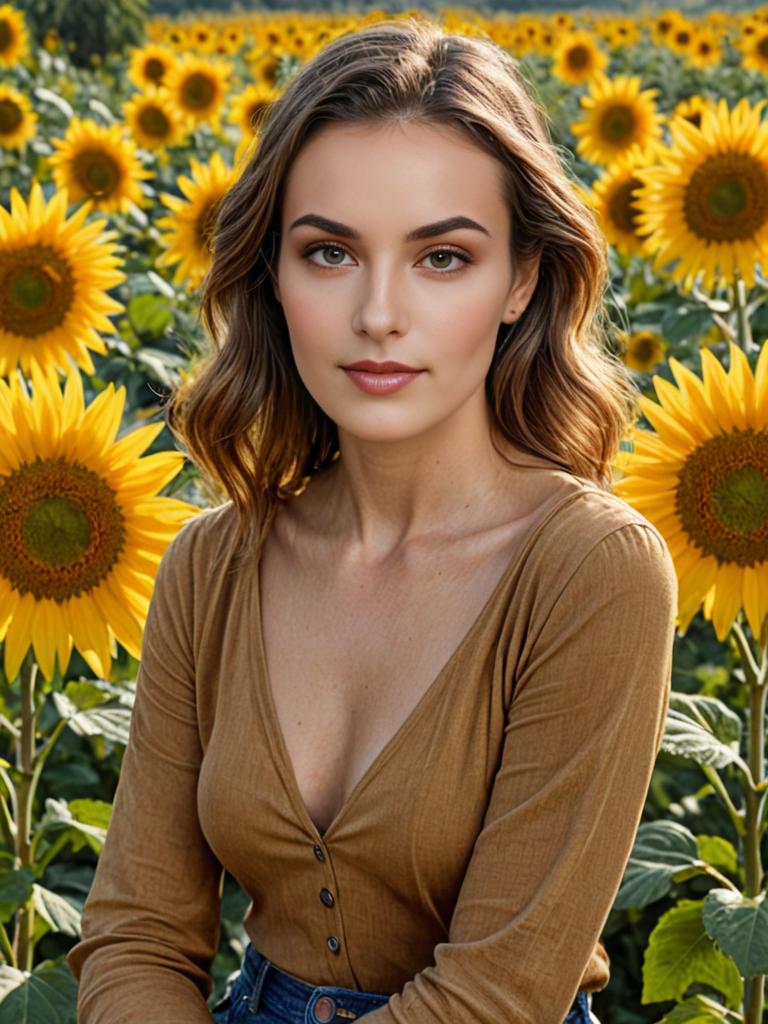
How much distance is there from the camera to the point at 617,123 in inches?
279

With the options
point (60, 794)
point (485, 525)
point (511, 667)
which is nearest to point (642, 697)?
point (511, 667)

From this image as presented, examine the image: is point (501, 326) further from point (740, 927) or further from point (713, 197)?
point (713, 197)

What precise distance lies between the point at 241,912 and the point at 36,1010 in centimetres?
76

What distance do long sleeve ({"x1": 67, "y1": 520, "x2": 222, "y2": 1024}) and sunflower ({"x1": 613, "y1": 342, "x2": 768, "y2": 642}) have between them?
789 millimetres

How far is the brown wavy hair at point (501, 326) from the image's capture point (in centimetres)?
209

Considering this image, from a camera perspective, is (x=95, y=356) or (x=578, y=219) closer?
(x=578, y=219)

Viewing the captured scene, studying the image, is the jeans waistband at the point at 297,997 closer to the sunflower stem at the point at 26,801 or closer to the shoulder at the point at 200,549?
the shoulder at the point at 200,549

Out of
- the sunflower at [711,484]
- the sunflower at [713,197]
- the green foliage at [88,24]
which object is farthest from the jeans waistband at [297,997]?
the green foliage at [88,24]

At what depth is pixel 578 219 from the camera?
2.22 meters

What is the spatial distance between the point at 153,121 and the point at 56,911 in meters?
5.33

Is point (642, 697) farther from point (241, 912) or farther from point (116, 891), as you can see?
point (241, 912)

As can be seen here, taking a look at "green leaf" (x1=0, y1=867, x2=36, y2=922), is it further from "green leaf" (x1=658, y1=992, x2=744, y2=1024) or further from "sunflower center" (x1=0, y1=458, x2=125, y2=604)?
"green leaf" (x1=658, y1=992, x2=744, y2=1024)

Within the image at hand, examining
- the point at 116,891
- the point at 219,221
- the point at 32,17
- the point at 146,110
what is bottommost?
the point at 116,891

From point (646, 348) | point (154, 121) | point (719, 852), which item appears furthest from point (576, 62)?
point (719, 852)
